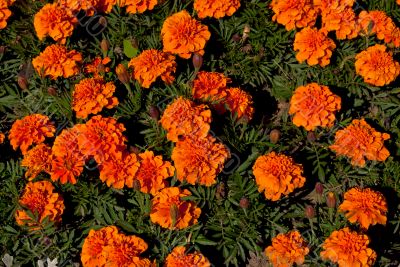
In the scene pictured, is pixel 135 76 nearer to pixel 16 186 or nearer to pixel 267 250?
pixel 16 186

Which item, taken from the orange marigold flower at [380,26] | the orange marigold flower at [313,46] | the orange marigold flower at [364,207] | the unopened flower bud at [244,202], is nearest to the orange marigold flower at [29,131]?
the unopened flower bud at [244,202]

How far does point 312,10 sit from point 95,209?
1673mm

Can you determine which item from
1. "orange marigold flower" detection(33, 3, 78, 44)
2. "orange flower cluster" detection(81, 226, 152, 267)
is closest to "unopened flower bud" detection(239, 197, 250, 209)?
"orange flower cluster" detection(81, 226, 152, 267)

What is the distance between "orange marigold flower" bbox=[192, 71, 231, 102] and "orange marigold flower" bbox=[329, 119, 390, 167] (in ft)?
2.16

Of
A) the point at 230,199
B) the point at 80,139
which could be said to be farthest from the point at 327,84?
the point at 80,139

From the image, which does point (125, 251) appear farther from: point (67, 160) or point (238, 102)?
point (238, 102)

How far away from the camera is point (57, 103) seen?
120 inches

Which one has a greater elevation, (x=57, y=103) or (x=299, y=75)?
(x=57, y=103)

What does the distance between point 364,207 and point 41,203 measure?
1.52m

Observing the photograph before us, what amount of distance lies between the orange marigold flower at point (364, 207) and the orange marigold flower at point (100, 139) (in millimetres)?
1127

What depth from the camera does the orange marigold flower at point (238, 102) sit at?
302 centimetres

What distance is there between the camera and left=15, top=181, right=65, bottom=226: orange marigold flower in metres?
2.67

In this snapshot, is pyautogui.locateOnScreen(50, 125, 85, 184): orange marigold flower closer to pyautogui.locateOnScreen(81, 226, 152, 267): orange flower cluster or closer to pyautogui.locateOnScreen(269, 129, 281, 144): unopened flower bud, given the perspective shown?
pyautogui.locateOnScreen(81, 226, 152, 267): orange flower cluster

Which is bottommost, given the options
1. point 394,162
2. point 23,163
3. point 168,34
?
point 394,162
